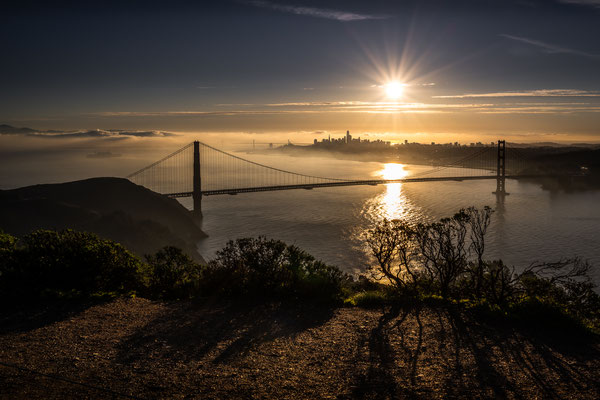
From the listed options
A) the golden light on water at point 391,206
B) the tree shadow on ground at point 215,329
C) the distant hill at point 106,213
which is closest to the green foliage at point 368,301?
the tree shadow on ground at point 215,329

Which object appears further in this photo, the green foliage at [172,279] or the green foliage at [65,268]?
the green foliage at [172,279]

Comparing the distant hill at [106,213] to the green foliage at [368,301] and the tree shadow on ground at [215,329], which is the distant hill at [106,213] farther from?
the green foliage at [368,301]

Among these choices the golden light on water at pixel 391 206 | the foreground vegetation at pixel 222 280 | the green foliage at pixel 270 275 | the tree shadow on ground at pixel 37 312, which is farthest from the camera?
the golden light on water at pixel 391 206

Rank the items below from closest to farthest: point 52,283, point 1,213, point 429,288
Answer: point 52,283
point 429,288
point 1,213

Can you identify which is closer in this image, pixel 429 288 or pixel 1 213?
pixel 429 288

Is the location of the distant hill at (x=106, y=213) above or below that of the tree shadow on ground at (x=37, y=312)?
below

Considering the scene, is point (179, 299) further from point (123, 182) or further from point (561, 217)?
point (561, 217)

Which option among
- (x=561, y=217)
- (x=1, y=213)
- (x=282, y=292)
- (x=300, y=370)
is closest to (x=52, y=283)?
(x=282, y=292)

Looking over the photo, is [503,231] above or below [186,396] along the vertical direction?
below
